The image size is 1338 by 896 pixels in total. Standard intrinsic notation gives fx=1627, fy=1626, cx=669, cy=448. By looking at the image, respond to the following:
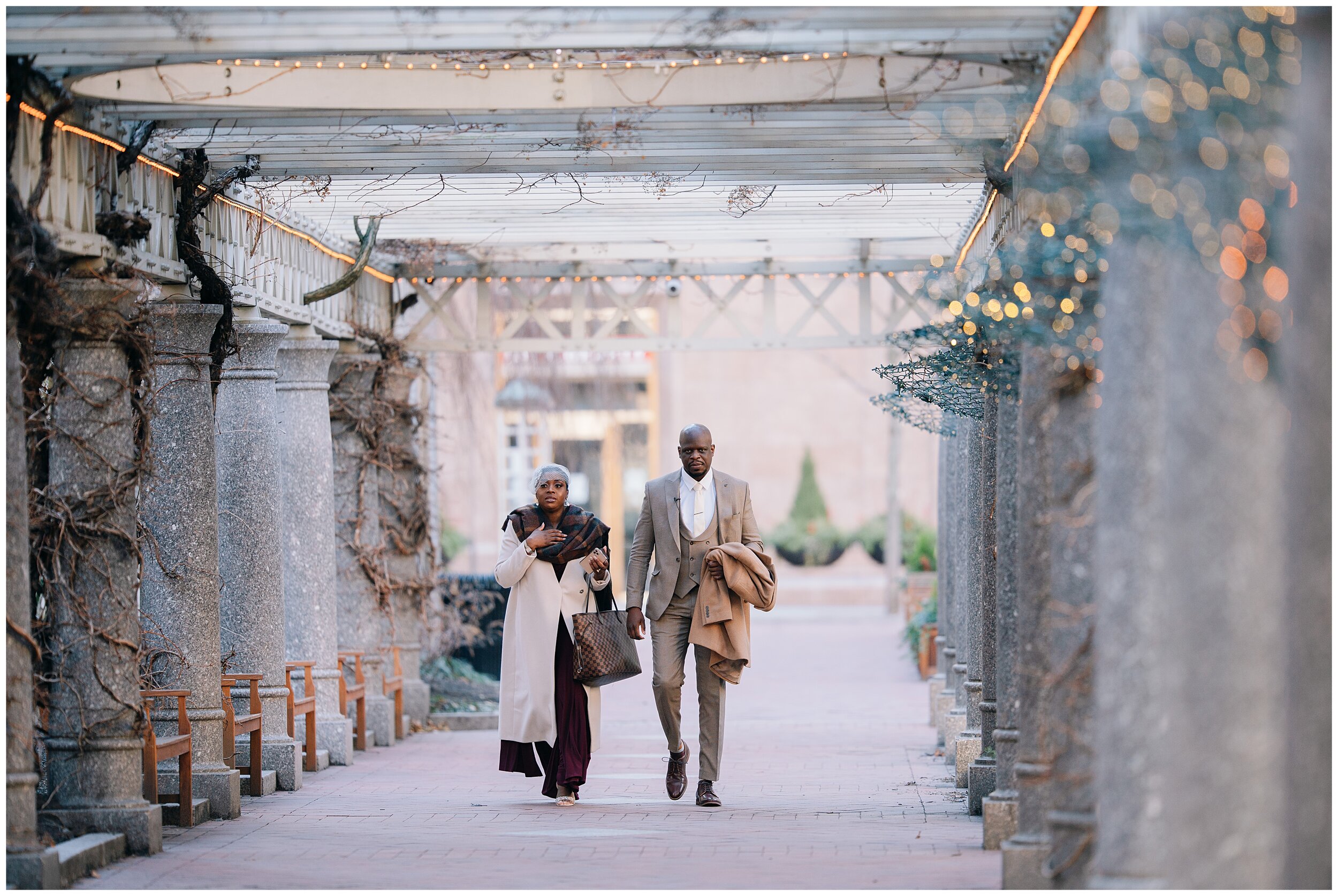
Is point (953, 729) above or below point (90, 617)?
below

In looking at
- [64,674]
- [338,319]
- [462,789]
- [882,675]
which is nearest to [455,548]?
[882,675]

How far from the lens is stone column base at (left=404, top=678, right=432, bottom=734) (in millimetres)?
13703

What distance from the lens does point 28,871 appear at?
20.6 feet

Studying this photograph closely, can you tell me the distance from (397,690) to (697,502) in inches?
207

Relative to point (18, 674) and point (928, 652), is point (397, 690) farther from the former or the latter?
point (928, 652)

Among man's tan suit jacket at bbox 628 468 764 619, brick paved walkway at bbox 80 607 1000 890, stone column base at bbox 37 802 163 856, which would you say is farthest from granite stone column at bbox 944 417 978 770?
stone column base at bbox 37 802 163 856

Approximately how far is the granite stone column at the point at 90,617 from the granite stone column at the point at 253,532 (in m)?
→ 2.62

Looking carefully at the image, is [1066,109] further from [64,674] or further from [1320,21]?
[64,674]

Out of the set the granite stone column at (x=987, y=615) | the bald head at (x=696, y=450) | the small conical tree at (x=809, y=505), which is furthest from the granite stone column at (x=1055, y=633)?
the small conical tree at (x=809, y=505)

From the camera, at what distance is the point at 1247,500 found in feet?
13.7

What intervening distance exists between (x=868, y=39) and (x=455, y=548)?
2285 cm

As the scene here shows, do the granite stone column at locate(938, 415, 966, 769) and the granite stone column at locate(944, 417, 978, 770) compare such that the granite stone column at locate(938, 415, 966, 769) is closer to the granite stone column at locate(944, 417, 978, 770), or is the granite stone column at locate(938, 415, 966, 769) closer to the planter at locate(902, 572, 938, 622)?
the granite stone column at locate(944, 417, 978, 770)

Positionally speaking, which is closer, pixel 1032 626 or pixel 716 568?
pixel 1032 626

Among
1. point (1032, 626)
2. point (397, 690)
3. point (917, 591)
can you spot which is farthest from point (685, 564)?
point (917, 591)
